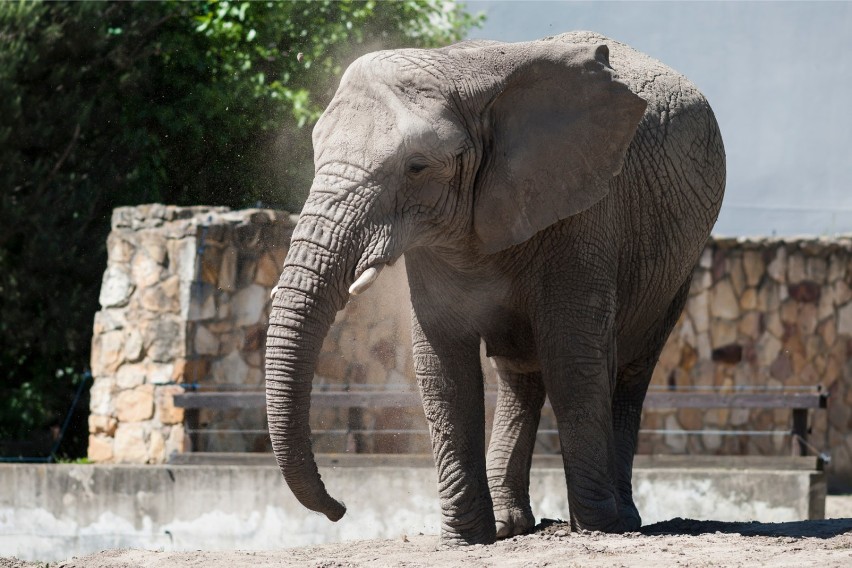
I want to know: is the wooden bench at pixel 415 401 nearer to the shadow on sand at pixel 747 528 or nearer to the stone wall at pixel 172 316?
the stone wall at pixel 172 316

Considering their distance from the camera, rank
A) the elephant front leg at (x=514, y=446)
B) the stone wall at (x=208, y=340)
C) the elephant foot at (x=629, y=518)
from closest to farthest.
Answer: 1. the elephant foot at (x=629, y=518)
2. the elephant front leg at (x=514, y=446)
3. the stone wall at (x=208, y=340)

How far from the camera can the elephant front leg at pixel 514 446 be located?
6.85 meters

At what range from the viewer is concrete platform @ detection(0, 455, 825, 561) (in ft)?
31.8

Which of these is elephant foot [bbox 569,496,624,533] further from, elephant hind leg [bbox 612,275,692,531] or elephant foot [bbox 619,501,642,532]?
elephant hind leg [bbox 612,275,692,531]

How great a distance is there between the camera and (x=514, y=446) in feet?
22.8

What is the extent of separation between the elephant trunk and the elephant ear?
2.85ft

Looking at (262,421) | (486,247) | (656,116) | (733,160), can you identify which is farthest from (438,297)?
(733,160)

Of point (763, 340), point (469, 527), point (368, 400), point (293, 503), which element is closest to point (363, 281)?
point (469, 527)

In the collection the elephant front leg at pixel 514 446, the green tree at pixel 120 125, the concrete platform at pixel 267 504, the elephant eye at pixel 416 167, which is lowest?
the concrete platform at pixel 267 504

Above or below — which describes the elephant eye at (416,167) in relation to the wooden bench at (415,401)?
above

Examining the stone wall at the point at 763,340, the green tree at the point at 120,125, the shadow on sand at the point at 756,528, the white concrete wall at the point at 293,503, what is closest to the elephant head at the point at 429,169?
the shadow on sand at the point at 756,528

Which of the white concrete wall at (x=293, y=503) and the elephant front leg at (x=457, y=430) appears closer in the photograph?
the elephant front leg at (x=457, y=430)

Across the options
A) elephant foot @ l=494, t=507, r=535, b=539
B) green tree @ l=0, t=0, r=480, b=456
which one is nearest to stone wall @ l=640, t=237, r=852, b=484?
green tree @ l=0, t=0, r=480, b=456

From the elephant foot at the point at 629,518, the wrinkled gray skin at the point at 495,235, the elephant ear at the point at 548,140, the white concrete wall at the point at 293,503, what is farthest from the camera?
the white concrete wall at the point at 293,503
